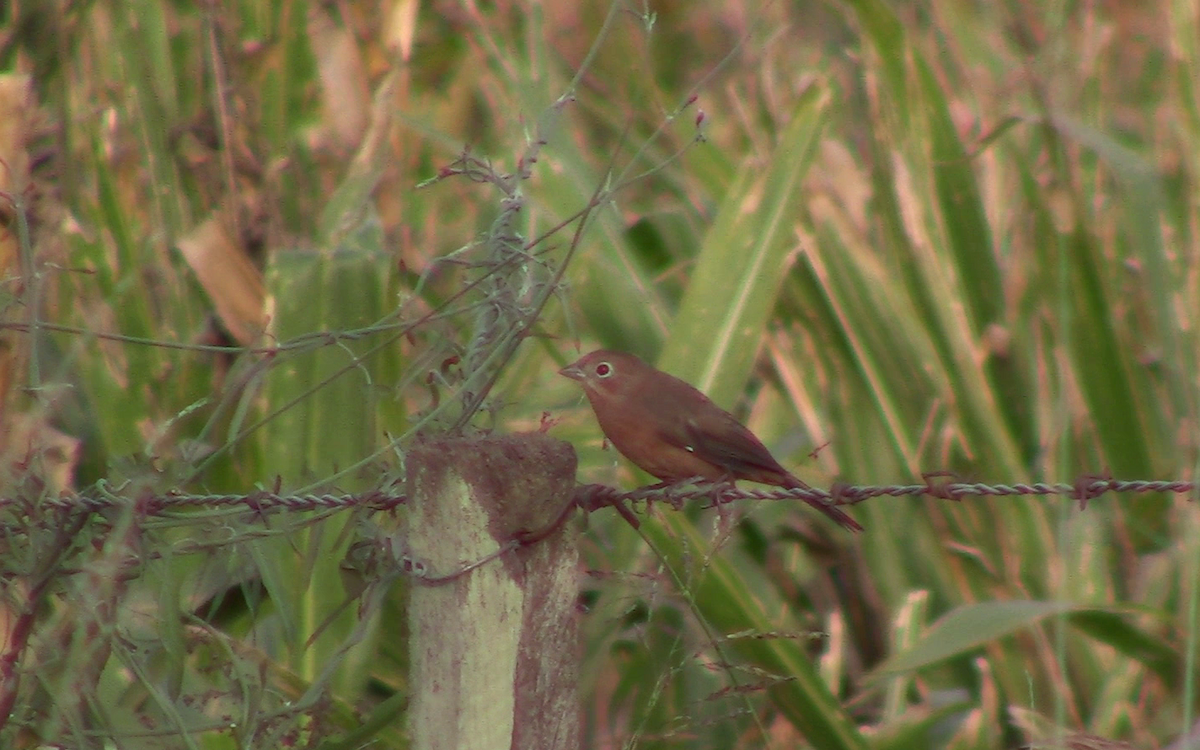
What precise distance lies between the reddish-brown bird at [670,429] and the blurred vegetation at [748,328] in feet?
0.61

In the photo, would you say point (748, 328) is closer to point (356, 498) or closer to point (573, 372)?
point (573, 372)

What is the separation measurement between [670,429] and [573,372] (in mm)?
311

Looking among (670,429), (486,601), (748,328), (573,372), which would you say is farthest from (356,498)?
(748,328)

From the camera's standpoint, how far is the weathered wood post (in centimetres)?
171

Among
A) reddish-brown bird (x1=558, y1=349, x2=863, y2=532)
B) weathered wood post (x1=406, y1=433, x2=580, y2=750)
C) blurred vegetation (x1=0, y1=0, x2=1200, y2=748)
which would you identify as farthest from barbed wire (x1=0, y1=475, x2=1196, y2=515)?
reddish-brown bird (x1=558, y1=349, x2=863, y2=532)

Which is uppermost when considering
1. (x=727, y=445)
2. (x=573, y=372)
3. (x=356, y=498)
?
(x=356, y=498)

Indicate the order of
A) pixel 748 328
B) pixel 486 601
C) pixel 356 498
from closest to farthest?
pixel 486 601 < pixel 356 498 < pixel 748 328

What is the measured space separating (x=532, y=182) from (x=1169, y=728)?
2.26m

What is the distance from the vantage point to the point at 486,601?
1721 mm

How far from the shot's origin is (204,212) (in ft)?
15.6

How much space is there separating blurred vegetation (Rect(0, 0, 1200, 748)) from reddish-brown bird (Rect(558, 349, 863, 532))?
0.19m

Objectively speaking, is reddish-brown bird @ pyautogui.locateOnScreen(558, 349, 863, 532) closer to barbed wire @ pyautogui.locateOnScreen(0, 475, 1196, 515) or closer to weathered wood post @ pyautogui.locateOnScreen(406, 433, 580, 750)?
barbed wire @ pyautogui.locateOnScreen(0, 475, 1196, 515)

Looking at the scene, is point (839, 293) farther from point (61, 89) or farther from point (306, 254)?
point (61, 89)

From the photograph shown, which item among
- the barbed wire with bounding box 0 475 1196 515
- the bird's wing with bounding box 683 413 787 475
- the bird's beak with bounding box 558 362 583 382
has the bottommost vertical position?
the bird's wing with bounding box 683 413 787 475
